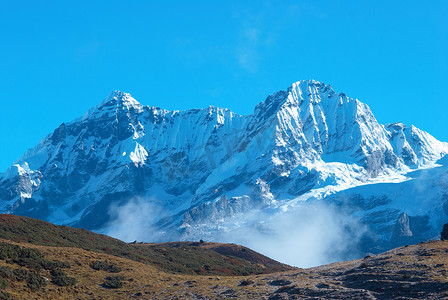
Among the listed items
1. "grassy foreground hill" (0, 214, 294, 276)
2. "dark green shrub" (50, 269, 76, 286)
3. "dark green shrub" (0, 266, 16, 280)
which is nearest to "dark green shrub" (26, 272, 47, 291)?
"dark green shrub" (0, 266, 16, 280)

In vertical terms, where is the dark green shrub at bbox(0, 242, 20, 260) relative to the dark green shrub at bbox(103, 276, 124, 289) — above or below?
above

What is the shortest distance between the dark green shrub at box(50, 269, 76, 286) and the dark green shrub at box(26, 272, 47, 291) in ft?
6.64

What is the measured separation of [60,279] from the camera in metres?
78.5

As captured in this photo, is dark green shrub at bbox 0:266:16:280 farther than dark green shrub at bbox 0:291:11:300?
Yes

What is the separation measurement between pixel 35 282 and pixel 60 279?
462cm

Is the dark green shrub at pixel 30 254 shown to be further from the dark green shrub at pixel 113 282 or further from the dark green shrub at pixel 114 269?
the dark green shrub at pixel 114 269

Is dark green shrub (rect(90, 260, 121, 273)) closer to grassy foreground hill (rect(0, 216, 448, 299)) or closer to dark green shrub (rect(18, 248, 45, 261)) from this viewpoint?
grassy foreground hill (rect(0, 216, 448, 299))

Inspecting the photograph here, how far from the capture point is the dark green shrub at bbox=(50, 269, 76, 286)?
77938 mm

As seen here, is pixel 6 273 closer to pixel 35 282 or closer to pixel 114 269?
pixel 35 282

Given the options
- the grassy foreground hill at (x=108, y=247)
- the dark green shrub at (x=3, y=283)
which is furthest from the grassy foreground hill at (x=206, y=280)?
the grassy foreground hill at (x=108, y=247)

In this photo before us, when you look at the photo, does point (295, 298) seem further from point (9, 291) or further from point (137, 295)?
point (9, 291)

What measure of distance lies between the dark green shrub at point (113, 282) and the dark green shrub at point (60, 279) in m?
4.38

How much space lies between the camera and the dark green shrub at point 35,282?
73.0 metres

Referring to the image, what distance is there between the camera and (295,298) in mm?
72250
